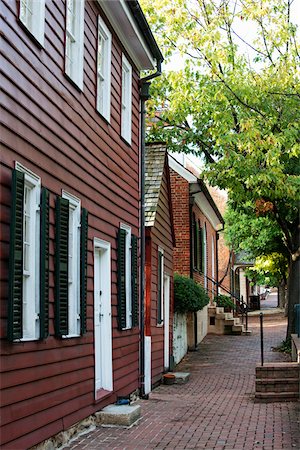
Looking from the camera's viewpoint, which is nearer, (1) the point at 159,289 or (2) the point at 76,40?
(2) the point at 76,40

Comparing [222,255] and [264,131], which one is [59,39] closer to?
[264,131]

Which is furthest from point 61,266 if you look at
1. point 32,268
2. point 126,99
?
point 126,99

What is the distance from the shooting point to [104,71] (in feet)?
35.3

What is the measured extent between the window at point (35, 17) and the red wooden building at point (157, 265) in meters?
6.90

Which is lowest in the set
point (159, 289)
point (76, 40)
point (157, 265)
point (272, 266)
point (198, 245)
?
point (159, 289)

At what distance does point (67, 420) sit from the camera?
815 cm

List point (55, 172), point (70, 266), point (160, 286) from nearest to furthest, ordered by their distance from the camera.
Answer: point (55, 172), point (70, 266), point (160, 286)

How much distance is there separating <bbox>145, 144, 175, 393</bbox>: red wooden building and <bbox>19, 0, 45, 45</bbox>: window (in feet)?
22.6

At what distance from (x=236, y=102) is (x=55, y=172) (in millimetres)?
10682

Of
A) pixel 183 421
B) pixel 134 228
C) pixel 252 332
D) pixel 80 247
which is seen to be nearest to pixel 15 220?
pixel 80 247

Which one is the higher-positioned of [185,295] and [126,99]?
[126,99]

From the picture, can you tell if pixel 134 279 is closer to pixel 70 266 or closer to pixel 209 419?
pixel 209 419

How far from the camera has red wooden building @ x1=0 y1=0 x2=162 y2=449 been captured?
6.46 m

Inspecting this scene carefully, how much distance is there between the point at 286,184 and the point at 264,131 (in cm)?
138
